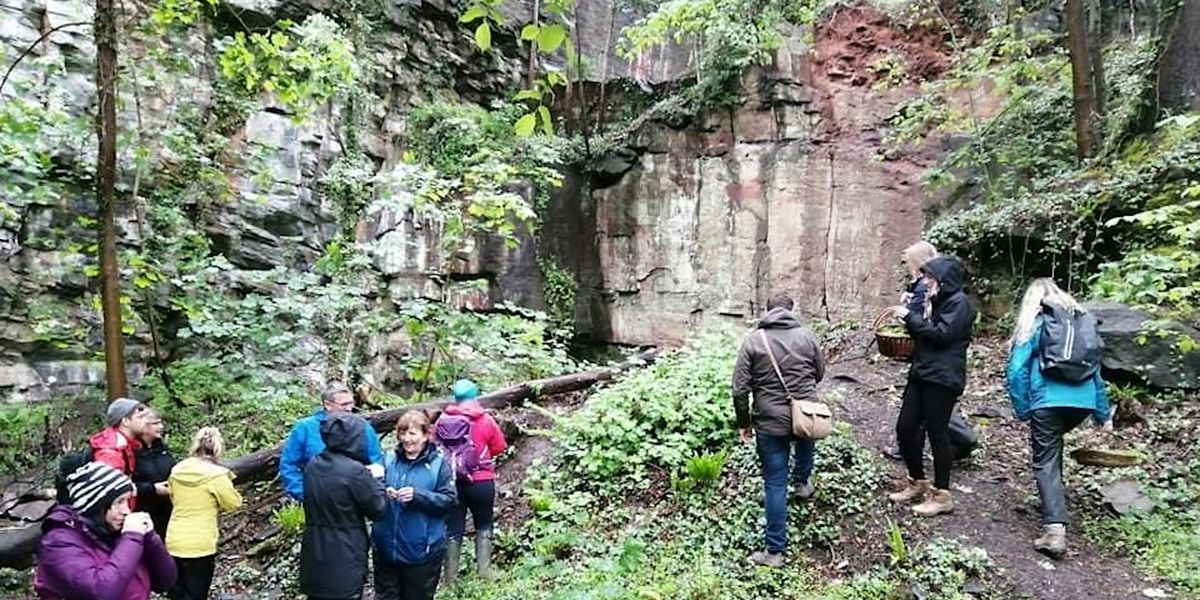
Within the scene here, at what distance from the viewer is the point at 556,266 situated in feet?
55.6

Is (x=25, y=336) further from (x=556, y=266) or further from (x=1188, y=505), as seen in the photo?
(x=1188, y=505)

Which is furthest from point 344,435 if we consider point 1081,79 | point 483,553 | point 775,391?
point 1081,79

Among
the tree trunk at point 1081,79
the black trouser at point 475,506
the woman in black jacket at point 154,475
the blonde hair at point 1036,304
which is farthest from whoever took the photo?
the tree trunk at point 1081,79

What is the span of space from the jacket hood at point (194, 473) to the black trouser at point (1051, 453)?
4957mm

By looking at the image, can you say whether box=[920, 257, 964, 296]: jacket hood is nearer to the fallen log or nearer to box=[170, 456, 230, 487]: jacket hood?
the fallen log

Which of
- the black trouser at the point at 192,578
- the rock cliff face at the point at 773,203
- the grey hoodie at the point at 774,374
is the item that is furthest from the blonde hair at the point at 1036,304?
the rock cliff face at the point at 773,203

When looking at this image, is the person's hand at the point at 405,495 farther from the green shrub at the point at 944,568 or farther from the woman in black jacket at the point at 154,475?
the green shrub at the point at 944,568

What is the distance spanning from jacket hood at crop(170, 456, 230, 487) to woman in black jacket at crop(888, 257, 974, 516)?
14.3 feet

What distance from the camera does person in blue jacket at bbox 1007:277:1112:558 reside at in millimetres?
4453

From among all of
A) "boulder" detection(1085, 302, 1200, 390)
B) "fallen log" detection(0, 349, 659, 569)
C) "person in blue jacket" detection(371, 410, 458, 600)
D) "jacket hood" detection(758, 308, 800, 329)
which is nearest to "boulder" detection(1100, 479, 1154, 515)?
"boulder" detection(1085, 302, 1200, 390)

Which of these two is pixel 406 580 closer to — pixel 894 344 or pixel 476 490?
pixel 476 490

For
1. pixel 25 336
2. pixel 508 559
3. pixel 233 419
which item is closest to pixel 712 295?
pixel 233 419

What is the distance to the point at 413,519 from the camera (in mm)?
4055

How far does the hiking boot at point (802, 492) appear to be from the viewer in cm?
525
